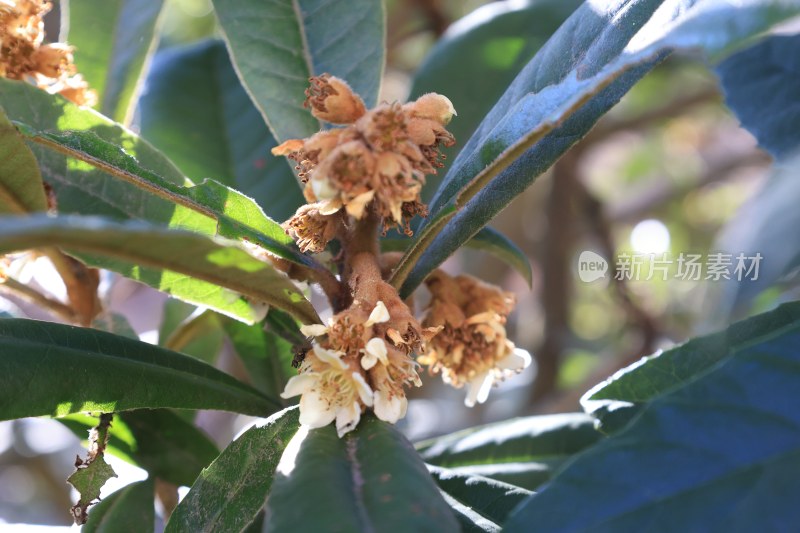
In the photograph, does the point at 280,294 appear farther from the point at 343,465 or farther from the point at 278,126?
the point at 278,126

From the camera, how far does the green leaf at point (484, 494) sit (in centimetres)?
88

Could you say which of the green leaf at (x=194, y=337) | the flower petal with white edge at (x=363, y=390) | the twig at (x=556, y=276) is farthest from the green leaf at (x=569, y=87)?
the twig at (x=556, y=276)

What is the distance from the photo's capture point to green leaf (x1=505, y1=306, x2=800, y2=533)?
59 centimetres

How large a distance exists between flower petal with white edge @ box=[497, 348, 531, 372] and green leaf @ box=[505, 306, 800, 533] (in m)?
0.45

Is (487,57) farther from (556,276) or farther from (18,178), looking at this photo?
(556,276)

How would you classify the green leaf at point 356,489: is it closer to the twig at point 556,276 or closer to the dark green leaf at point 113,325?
the dark green leaf at point 113,325

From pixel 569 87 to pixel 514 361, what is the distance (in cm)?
48

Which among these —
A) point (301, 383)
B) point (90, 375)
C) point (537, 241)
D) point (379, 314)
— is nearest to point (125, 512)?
point (90, 375)

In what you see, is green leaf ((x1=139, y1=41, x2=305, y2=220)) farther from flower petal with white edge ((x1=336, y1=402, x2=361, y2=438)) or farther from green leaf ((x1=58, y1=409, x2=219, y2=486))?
flower petal with white edge ((x1=336, y1=402, x2=361, y2=438))

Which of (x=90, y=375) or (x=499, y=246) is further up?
(x=499, y=246)

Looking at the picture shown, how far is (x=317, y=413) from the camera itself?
80cm

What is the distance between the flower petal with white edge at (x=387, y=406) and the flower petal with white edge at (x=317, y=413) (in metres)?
0.04

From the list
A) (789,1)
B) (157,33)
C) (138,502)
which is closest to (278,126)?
(157,33)

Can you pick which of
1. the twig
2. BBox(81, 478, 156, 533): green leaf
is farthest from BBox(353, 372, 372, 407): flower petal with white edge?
the twig
